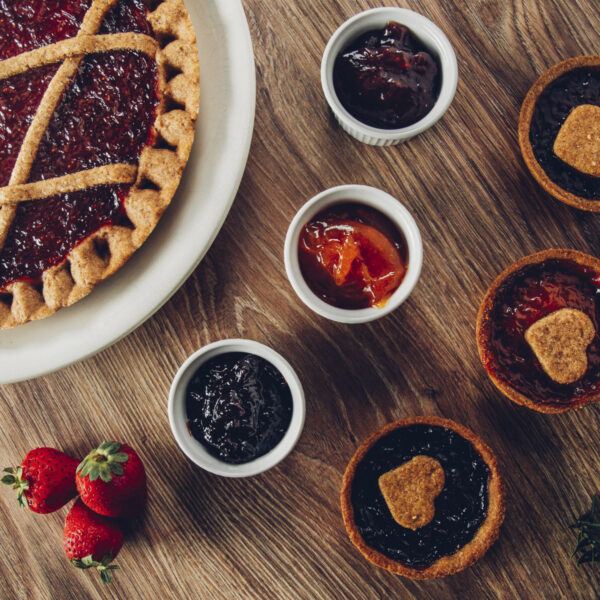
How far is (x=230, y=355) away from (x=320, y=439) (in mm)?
382

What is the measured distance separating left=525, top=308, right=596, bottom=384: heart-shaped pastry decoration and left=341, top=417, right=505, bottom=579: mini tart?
287 mm

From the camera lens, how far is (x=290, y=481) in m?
1.53

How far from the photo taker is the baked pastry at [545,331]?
1356 mm

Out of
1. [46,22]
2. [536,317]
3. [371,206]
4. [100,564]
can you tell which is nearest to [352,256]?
[371,206]

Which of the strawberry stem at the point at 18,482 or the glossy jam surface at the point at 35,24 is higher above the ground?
the glossy jam surface at the point at 35,24

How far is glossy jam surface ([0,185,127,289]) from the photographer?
1.32m

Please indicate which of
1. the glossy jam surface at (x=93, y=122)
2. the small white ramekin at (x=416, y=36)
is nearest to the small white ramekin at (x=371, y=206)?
the small white ramekin at (x=416, y=36)

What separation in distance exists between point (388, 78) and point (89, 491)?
4.56 ft

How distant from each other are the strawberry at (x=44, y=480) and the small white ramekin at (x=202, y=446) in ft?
1.34

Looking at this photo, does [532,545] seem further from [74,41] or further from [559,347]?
[74,41]

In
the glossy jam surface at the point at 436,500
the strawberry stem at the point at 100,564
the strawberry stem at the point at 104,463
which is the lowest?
the glossy jam surface at the point at 436,500

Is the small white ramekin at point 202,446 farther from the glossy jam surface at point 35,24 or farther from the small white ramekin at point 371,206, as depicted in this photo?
the glossy jam surface at point 35,24

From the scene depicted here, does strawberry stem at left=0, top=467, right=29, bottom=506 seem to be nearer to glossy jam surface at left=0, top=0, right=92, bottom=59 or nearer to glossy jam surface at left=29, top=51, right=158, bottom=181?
glossy jam surface at left=29, top=51, right=158, bottom=181

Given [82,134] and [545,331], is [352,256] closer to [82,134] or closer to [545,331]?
[545,331]
